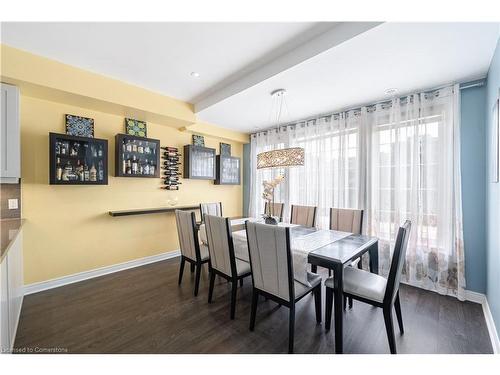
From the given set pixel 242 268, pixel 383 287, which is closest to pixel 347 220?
pixel 383 287

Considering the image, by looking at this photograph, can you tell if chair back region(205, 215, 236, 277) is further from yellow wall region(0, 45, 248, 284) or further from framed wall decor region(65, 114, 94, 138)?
framed wall decor region(65, 114, 94, 138)

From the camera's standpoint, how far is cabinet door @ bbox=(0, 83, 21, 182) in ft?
6.87

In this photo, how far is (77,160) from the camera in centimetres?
282

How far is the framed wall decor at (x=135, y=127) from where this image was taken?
3.33 meters

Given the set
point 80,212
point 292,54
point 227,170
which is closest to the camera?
point 292,54

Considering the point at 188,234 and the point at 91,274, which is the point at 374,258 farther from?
the point at 91,274

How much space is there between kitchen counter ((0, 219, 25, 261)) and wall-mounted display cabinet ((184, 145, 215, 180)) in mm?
2314

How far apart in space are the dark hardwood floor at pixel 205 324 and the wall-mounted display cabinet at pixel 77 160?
1.43 m

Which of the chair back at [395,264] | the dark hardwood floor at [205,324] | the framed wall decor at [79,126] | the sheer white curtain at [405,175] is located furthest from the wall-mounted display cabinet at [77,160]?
the chair back at [395,264]

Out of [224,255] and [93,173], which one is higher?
[93,173]

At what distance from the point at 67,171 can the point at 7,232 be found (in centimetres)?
99
